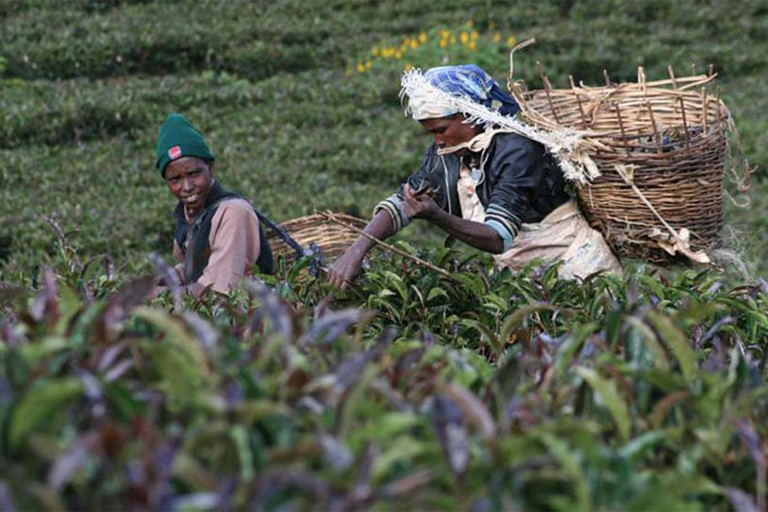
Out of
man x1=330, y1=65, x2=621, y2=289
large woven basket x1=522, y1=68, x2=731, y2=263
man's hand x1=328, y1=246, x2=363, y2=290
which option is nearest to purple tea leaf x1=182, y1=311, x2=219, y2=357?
man's hand x1=328, y1=246, x2=363, y2=290

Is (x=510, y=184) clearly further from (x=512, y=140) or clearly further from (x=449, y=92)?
(x=449, y=92)

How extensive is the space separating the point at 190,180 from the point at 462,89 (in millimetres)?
1074

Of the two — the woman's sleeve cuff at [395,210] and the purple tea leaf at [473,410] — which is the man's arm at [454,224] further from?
the purple tea leaf at [473,410]

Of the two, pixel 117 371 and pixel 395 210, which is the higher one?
pixel 117 371

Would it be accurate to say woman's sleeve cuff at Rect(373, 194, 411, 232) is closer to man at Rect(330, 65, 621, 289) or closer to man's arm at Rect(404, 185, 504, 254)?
man at Rect(330, 65, 621, 289)

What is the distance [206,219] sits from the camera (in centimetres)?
427

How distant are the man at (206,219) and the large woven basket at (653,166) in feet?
3.56

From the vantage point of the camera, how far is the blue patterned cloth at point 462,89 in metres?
4.02

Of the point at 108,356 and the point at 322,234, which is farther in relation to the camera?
the point at 322,234

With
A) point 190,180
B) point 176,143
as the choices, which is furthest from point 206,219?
point 176,143

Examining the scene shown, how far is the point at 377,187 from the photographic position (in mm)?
8195

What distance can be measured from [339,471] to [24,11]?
430 inches

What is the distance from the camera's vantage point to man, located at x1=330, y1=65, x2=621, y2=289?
397cm

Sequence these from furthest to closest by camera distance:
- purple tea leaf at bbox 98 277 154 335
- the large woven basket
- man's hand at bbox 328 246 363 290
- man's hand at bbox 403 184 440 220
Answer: the large woven basket, man's hand at bbox 403 184 440 220, man's hand at bbox 328 246 363 290, purple tea leaf at bbox 98 277 154 335
